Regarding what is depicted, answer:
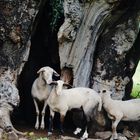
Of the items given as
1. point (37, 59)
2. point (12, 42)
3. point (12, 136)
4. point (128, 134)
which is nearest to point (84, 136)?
point (128, 134)

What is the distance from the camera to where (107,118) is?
11.0m

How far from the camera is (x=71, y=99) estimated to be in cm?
1042

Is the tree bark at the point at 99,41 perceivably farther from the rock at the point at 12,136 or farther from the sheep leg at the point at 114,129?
the rock at the point at 12,136

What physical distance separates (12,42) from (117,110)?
7.67ft

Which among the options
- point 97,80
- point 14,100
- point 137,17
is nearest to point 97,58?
point 97,80

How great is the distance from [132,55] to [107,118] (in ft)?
5.97

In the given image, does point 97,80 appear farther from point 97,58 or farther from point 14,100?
point 14,100

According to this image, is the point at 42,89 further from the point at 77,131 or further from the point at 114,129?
the point at 114,129

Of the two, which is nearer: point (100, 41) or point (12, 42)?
point (12, 42)

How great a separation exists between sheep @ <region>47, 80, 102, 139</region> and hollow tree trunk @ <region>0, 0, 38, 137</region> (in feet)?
2.24

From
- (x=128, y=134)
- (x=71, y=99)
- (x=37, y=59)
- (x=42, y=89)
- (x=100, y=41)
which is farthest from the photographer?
(x=37, y=59)

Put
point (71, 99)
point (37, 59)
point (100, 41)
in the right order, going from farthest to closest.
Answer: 1. point (37, 59)
2. point (100, 41)
3. point (71, 99)

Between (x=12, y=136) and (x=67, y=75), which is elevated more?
(x=67, y=75)

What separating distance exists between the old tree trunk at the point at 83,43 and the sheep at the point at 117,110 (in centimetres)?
78
